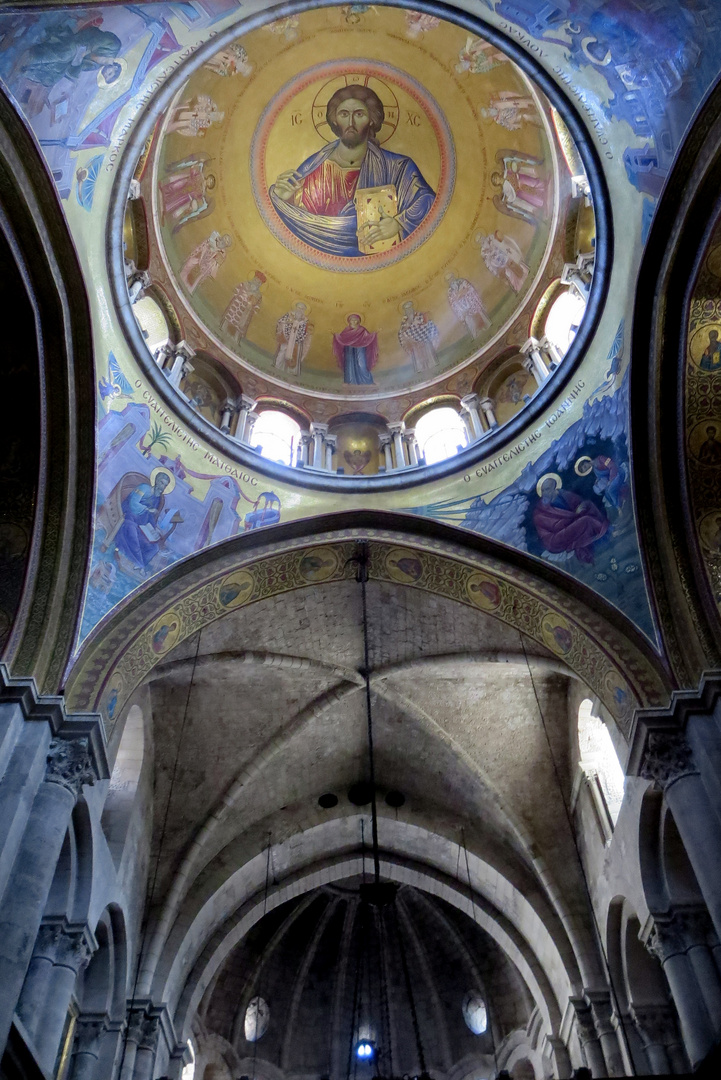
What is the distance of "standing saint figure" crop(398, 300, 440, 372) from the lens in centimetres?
1569

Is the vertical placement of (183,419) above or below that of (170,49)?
below

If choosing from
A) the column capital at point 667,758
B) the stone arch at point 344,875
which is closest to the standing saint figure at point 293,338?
the stone arch at point 344,875

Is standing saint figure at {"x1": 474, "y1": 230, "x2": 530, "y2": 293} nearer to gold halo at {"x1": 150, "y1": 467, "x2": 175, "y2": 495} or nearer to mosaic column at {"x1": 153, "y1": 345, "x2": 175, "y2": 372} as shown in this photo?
mosaic column at {"x1": 153, "y1": 345, "x2": 175, "y2": 372}

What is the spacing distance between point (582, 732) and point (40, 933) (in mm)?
8696

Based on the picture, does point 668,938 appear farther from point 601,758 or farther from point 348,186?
point 348,186

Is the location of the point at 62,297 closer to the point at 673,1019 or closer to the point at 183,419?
the point at 183,419

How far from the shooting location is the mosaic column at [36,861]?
7.51 m

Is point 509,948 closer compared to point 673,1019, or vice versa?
point 673,1019

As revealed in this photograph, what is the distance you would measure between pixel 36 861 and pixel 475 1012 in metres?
14.2

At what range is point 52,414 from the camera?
418 inches

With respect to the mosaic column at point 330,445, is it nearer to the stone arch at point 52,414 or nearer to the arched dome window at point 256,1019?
the stone arch at point 52,414

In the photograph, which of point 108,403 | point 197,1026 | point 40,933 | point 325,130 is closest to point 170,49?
point 108,403

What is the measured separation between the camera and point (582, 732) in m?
14.0

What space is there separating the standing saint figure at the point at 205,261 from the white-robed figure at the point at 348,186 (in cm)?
138
